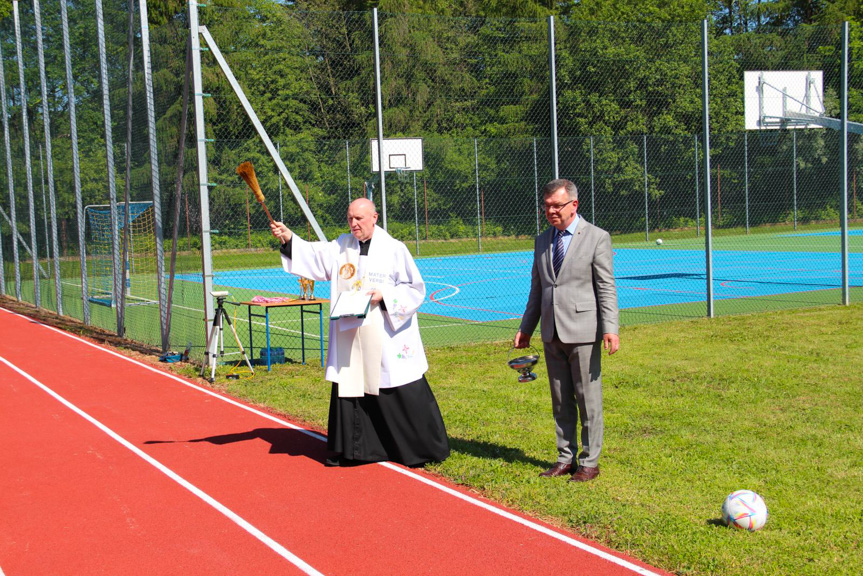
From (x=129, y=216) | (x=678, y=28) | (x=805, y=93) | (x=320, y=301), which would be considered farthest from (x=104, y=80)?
(x=805, y=93)

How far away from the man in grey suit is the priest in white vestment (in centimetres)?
110

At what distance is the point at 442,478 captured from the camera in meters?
6.36

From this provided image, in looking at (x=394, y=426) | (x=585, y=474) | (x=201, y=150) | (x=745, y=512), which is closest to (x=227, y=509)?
(x=394, y=426)

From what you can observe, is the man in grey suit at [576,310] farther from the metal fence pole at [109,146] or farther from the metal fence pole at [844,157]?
the metal fence pole at [844,157]

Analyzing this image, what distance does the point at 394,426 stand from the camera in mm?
6730

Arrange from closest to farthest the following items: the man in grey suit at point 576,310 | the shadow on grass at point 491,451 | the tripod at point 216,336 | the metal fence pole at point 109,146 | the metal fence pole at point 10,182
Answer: the man in grey suit at point 576,310 < the shadow on grass at point 491,451 < the tripod at point 216,336 < the metal fence pole at point 109,146 < the metal fence pole at point 10,182

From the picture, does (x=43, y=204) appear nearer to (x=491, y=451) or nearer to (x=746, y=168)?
(x=491, y=451)

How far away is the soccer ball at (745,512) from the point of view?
4.95 m

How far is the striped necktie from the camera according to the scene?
599cm

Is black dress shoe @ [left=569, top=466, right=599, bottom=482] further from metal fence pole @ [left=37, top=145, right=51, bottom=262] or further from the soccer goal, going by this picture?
metal fence pole @ [left=37, top=145, right=51, bottom=262]

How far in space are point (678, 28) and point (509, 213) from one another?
11.1 metres

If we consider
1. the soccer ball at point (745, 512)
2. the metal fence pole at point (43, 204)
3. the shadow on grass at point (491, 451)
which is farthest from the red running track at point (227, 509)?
the metal fence pole at point (43, 204)

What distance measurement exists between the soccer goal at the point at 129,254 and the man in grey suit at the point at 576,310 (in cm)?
835

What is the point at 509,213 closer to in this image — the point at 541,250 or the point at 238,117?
the point at 238,117
